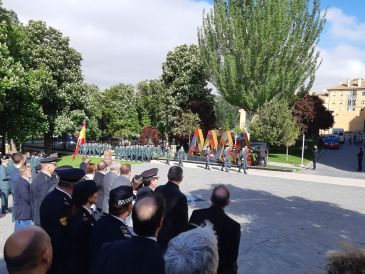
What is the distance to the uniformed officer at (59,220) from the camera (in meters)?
3.97

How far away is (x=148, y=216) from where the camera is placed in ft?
9.06

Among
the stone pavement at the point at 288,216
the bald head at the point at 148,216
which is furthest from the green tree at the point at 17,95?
the bald head at the point at 148,216

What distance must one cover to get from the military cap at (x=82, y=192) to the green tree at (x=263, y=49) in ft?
94.5

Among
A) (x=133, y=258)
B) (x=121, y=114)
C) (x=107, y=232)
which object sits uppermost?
(x=121, y=114)

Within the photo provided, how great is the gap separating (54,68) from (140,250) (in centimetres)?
3350

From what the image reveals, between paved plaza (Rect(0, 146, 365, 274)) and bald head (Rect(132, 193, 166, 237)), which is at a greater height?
bald head (Rect(132, 193, 166, 237))

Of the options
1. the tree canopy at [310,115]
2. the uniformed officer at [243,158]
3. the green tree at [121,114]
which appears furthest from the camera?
the green tree at [121,114]

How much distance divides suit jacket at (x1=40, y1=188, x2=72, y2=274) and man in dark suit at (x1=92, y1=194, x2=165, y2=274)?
57.8 inches

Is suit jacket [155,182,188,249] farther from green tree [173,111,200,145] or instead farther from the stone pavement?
green tree [173,111,200,145]

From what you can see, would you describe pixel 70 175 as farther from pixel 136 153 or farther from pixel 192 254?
pixel 136 153

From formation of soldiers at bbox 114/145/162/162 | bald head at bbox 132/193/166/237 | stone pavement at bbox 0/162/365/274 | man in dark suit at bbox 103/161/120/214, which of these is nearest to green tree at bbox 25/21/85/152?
formation of soldiers at bbox 114/145/162/162

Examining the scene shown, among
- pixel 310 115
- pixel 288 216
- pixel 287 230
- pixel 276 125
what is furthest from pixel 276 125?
pixel 287 230

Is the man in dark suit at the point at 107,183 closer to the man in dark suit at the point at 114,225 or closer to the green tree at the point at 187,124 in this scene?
the man in dark suit at the point at 114,225

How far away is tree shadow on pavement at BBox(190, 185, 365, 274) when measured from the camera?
23.3ft
